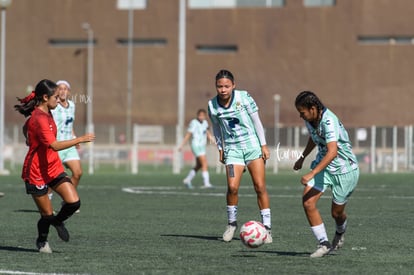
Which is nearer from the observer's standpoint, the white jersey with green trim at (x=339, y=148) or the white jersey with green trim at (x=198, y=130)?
the white jersey with green trim at (x=339, y=148)

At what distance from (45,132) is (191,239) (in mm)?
3086

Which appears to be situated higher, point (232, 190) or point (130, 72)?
point (130, 72)

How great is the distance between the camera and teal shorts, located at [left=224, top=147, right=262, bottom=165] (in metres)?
14.6

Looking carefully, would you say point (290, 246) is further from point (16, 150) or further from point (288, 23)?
point (288, 23)

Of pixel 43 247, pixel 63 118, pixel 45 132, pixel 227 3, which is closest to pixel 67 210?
pixel 43 247

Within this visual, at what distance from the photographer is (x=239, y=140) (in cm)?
1468

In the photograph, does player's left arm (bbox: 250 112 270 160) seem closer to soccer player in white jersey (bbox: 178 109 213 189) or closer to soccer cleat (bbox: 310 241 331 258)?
soccer cleat (bbox: 310 241 331 258)

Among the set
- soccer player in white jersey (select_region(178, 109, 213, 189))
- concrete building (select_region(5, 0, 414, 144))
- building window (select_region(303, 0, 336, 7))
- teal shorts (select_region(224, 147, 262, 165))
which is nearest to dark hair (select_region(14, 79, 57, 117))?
teal shorts (select_region(224, 147, 262, 165))

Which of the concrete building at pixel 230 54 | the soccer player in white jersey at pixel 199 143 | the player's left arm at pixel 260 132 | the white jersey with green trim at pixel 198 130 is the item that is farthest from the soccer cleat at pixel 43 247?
the concrete building at pixel 230 54

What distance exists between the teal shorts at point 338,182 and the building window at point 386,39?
54.9m

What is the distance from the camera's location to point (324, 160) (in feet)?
38.4

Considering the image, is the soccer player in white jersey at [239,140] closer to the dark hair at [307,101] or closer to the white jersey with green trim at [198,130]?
the dark hair at [307,101]

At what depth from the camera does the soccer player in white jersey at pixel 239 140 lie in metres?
14.5

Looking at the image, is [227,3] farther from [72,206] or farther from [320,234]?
[320,234]
